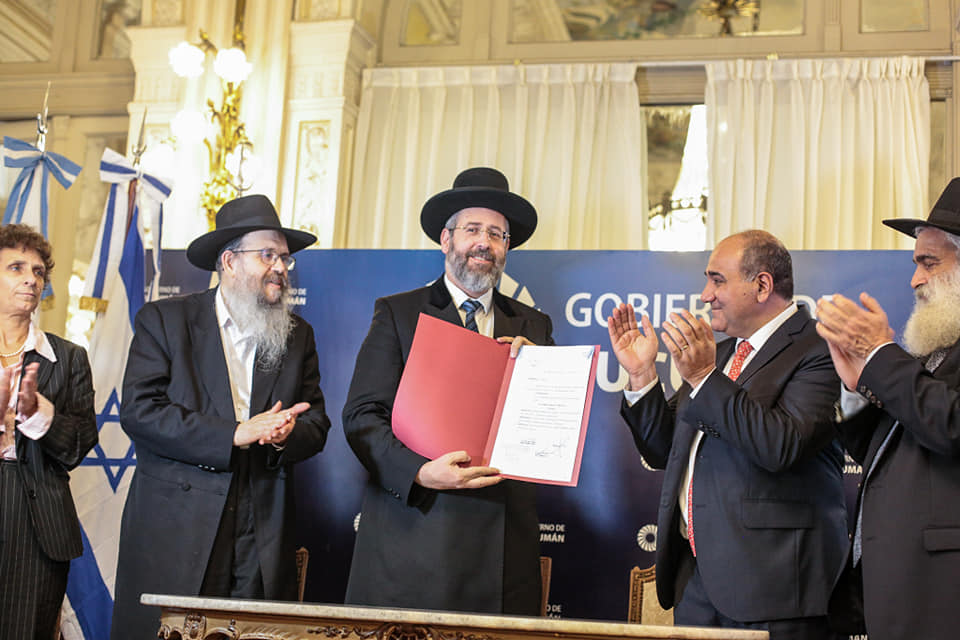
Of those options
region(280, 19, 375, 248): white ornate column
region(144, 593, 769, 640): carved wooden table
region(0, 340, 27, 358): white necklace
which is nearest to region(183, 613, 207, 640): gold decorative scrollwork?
region(144, 593, 769, 640): carved wooden table

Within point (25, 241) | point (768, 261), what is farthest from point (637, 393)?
point (25, 241)

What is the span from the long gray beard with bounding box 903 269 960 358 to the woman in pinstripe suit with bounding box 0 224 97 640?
8.60 ft

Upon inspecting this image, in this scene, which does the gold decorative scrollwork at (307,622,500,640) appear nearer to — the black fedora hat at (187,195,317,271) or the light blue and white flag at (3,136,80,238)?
the black fedora hat at (187,195,317,271)

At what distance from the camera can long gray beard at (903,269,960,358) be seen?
8.75 feet

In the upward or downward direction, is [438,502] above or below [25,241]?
below

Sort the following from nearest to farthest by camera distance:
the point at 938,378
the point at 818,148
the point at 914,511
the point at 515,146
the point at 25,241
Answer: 1. the point at 914,511
2. the point at 938,378
3. the point at 25,241
4. the point at 818,148
5. the point at 515,146

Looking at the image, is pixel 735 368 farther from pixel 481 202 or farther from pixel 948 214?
pixel 481 202

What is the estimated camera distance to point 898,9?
19.9ft

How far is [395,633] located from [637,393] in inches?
48.0

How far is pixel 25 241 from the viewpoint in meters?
3.54

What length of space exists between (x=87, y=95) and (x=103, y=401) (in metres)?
3.17

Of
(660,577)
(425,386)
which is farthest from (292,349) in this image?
(660,577)

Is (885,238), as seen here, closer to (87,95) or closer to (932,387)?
(932,387)

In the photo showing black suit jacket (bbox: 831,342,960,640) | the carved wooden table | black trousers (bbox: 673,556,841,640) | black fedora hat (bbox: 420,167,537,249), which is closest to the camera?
the carved wooden table
